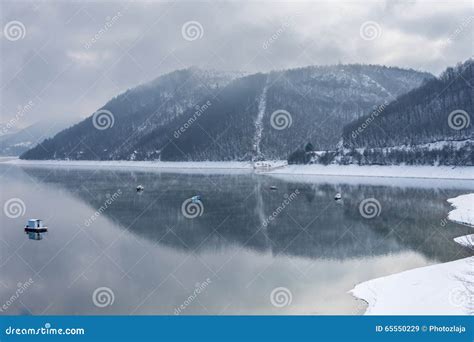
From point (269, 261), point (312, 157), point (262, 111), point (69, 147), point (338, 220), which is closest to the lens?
point (269, 261)

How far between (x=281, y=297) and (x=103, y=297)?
7.22 m

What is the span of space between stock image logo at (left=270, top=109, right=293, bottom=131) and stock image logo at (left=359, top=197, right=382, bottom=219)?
101 meters

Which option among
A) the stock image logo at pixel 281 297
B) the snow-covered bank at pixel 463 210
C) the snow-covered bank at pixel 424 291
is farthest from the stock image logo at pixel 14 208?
the snow-covered bank at pixel 463 210

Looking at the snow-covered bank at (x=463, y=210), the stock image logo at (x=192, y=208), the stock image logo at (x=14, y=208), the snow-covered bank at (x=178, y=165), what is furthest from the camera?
the snow-covered bank at (x=178, y=165)

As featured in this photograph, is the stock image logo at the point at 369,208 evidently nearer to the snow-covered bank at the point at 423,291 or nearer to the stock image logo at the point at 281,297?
the snow-covered bank at the point at 423,291

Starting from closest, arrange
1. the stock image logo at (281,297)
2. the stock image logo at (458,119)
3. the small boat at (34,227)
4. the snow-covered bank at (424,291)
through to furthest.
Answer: the snow-covered bank at (424,291) < the stock image logo at (281,297) < the small boat at (34,227) < the stock image logo at (458,119)

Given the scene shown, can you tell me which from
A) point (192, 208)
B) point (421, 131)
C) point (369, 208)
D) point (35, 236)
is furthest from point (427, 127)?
point (35, 236)

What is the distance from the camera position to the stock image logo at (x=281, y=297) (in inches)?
646

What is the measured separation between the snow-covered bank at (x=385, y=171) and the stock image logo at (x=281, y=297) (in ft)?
201

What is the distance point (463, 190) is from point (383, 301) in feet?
139

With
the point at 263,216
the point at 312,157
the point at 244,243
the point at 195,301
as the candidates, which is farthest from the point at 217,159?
the point at 195,301

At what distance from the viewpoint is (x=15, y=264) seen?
919 inches

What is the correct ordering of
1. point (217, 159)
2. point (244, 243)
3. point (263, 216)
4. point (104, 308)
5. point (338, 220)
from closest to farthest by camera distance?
point (104, 308)
point (244, 243)
point (338, 220)
point (263, 216)
point (217, 159)

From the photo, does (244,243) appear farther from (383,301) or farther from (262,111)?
(262,111)
